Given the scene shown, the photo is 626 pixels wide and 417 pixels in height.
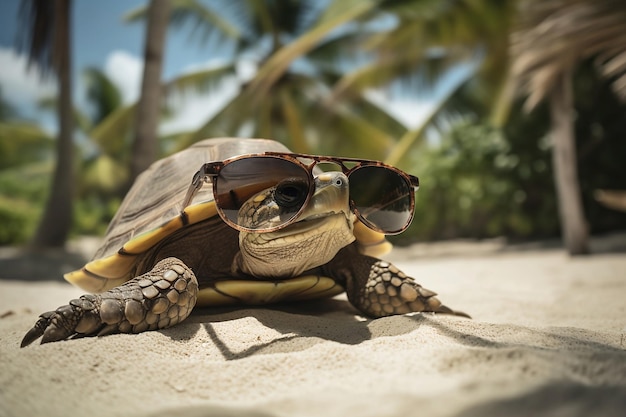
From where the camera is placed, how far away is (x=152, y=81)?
6070 mm

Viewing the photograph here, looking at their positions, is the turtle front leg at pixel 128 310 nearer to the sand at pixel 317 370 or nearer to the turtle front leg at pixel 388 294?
the sand at pixel 317 370

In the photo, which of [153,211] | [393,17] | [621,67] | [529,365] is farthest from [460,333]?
[393,17]

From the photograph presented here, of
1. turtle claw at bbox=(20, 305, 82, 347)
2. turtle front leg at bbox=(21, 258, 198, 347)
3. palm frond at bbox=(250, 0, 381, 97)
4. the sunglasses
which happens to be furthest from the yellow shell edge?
palm frond at bbox=(250, 0, 381, 97)

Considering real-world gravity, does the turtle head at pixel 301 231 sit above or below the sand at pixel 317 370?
above

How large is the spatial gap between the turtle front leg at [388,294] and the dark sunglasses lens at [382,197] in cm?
25

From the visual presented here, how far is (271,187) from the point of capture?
Answer: 1576 mm

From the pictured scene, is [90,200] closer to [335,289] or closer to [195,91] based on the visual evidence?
[195,91]

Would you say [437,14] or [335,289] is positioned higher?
[437,14]

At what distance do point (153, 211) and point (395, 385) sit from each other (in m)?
1.34

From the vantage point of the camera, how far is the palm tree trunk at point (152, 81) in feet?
19.1

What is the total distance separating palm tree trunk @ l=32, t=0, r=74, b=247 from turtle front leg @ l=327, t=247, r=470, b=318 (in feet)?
25.6

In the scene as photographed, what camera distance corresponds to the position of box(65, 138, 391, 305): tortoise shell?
1.75 m

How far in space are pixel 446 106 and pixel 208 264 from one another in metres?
8.42

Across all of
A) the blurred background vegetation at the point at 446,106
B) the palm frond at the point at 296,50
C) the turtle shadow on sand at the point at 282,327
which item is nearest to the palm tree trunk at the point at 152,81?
the blurred background vegetation at the point at 446,106
